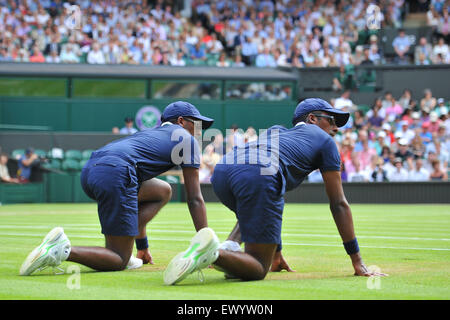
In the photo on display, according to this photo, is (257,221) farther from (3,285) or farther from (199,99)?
(199,99)

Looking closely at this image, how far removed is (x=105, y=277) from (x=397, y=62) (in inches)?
957

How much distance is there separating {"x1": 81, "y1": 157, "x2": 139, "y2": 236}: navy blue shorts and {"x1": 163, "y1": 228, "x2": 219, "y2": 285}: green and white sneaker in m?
1.18

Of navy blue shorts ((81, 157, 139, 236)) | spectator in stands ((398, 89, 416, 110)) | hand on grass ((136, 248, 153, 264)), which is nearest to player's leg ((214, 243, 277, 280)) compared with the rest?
navy blue shorts ((81, 157, 139, 236))

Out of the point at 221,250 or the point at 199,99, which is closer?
the point at 221,250

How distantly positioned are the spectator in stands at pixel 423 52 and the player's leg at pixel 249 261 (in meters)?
24.1

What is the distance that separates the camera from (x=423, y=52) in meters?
29.2

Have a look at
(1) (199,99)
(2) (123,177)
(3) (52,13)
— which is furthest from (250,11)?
(2) (123,177)

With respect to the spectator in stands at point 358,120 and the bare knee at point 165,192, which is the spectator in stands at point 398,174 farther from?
→ the bare knee at point 165,192

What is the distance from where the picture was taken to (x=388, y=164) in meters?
23.7

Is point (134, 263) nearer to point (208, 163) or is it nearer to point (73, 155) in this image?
point (208, 163)

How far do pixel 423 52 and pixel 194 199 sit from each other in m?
24.0

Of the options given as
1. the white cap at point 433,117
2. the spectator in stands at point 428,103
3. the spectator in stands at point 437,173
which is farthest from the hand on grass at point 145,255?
the spectator in stands at point 428,103

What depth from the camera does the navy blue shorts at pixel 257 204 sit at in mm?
6145
